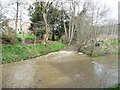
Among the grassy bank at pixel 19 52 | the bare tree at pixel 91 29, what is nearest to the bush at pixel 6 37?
the grassy bank at pixel 19 52

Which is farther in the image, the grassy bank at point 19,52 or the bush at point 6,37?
the bush at point 6,37

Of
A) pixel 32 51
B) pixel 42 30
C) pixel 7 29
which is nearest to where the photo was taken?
pixel 32 51

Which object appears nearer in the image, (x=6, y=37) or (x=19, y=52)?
(x=19, y=52)

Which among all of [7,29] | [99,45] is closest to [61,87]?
[7,29]

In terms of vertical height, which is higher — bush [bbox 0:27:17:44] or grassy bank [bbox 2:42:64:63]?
bush [bbox 0:27:17:44]

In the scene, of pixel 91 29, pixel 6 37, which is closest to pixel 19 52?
pixel 6 37

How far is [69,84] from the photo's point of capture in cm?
900

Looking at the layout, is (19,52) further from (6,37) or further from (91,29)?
(91,29)

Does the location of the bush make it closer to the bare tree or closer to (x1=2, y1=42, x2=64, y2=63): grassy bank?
(x1=2, y1=42, x2=64, y2=63): grassy bank

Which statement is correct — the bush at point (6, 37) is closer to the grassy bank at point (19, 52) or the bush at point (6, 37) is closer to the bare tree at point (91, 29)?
the grassy bank at point (19, 52)

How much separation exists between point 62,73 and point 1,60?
510cm

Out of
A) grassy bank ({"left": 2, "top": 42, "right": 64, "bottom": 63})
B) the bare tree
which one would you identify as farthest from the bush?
the bare tree

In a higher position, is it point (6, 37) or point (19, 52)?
point (6, 37)

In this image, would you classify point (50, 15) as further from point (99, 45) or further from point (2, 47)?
point (2, 47)
